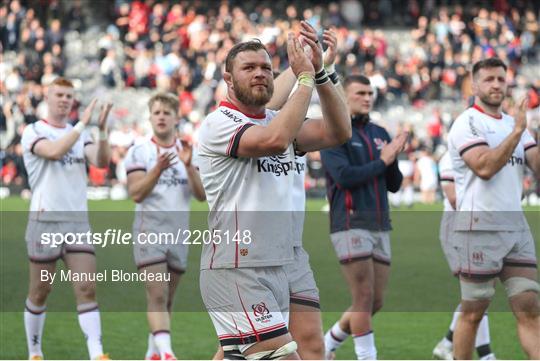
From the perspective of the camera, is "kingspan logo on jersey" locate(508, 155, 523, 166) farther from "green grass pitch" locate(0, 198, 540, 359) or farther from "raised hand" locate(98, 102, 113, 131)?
"raised hand" locate(98, 102, 113, 131)

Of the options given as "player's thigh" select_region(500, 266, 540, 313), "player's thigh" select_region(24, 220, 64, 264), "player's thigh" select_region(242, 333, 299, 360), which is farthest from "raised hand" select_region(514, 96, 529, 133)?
"player's thigh" select_region(24, 220, 64, 264)

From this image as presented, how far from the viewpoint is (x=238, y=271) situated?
6156mm

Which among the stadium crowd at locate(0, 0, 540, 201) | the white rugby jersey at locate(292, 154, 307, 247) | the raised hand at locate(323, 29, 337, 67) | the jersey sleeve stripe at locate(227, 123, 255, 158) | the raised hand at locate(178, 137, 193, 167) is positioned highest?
the stadium crowd at locate(0, 0, 540, 201)

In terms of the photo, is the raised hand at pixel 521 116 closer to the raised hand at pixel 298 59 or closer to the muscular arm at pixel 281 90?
the muscular arm at pixel 281 90

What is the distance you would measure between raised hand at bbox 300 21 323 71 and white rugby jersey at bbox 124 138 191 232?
4.14 m

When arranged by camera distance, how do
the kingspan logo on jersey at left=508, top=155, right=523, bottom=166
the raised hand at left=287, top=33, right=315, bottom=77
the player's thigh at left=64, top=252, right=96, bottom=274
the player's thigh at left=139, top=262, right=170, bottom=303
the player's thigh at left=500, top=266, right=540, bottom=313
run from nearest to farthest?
Answer: the raised hand at left=287, top=33, right=315, bottom=77 < the player's thigh at left=500, top=266, right=540, bottom=313 < the kingspan logo on jersey at left=508, top=155, right=523, bottom=166 < the player's thigh at left=64, top=252, right=96, bottom=274 < the player's thigh at left=139, top=262, right=170, bottom=303

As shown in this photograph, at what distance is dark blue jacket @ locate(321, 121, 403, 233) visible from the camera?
9453 mm

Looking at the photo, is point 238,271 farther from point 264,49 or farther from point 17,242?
point 17,242

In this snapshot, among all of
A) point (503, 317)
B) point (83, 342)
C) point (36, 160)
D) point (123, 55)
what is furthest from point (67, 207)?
point (123, 55)

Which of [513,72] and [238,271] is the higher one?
[513,72]

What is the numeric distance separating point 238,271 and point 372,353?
3610 millimetres

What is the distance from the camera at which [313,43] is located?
6211mm

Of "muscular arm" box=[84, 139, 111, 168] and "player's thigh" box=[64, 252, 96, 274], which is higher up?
"muscular arm" box=[84, 139, 111, 168]

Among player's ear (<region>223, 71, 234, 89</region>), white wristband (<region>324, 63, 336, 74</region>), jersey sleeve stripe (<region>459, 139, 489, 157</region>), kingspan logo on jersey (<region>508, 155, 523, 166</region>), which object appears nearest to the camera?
player's ear (<region>223, 71, 234, 89</region>)
